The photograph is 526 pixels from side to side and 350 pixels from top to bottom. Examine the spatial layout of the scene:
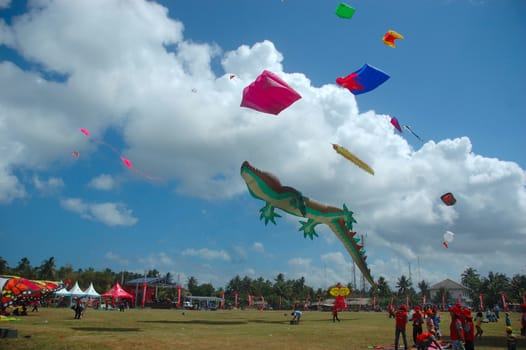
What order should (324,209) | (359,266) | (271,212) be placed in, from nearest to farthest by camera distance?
1. (271,212)
2. (324,209)
3. (359,266)

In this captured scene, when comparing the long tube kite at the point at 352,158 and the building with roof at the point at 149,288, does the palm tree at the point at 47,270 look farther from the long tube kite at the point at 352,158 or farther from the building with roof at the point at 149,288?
the long tube kite at the point at 352,158

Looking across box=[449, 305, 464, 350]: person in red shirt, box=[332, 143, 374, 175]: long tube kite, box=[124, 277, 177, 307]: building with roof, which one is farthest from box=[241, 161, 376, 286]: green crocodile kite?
box=[124, 277, 177, 307]: building with roof

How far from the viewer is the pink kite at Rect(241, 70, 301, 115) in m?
19.4

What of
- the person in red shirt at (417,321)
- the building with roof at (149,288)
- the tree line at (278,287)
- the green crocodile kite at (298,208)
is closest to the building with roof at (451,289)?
the tree line at (278,287)

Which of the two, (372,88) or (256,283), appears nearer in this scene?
(372,88)

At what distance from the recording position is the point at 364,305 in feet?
310

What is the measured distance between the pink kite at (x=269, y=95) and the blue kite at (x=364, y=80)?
2554mm

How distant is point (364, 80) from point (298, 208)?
44.6ft

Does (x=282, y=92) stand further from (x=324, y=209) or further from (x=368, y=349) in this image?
(x=324, y=209)

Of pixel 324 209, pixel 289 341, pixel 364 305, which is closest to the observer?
pixel 289 341

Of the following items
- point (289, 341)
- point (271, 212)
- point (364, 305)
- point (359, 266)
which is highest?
point (271, 212)

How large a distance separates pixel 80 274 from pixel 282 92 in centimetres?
9917

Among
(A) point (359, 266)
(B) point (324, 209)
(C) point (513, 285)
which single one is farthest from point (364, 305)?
(B) point (324, 209)

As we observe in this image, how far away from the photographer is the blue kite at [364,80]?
18953 millimetres
